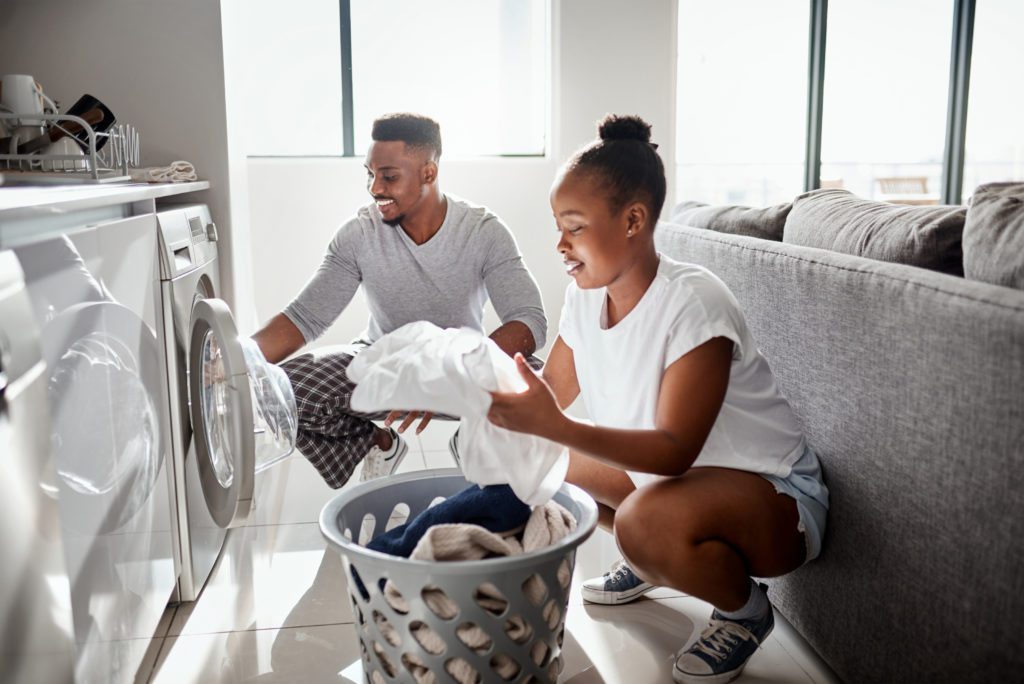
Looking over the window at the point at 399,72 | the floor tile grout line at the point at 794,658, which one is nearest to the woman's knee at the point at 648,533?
the floor tile grout line at the point at 794,658

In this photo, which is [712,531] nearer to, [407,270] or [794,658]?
[794,658]

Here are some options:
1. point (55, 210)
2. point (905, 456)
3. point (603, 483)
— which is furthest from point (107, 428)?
point (905, 456)

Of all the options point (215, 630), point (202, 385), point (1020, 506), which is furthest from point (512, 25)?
point (1020, 506)

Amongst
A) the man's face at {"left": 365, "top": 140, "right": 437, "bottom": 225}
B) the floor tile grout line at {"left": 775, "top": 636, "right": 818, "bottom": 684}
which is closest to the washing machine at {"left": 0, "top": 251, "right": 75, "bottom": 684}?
the floor tile grout line at {"left": 775, "top": 636, "right": 818, "bottom": 684}

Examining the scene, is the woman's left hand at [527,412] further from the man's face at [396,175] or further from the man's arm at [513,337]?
the man's face at [396,175]

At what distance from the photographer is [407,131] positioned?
233 cm

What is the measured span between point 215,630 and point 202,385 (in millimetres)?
485

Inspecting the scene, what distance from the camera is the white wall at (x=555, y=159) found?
4.14 meters

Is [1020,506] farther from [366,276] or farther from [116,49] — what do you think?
[116,49]

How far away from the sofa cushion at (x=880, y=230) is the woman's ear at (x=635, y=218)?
400 mm

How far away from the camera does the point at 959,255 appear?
1.40 m

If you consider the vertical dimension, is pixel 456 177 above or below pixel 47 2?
below

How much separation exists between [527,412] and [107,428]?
60 cm

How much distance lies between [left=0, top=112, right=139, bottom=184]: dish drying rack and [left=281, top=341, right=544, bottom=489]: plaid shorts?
599 mm
